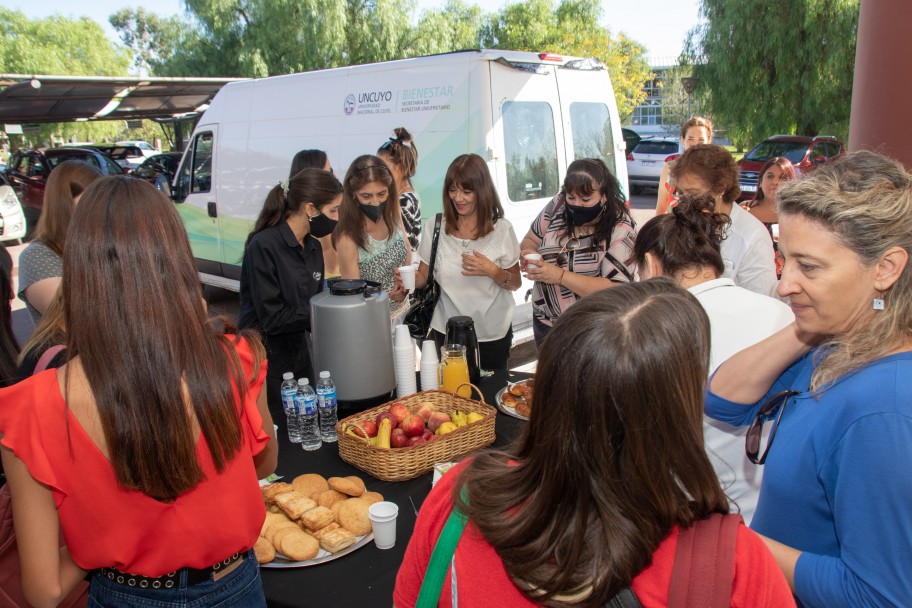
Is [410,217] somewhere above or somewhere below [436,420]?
above

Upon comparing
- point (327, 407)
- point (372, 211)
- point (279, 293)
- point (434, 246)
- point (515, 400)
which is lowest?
point (515, 400)

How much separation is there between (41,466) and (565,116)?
17.5ft

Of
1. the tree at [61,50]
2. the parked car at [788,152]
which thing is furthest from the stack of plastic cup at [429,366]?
the tree at [61,50]

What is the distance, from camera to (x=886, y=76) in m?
4.23

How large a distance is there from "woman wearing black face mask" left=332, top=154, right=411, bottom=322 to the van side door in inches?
180

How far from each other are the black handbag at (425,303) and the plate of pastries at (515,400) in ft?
3.41

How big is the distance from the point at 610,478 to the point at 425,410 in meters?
1.62

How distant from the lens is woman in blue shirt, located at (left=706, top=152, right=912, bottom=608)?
1.20 meters

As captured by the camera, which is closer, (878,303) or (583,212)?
(878,303)

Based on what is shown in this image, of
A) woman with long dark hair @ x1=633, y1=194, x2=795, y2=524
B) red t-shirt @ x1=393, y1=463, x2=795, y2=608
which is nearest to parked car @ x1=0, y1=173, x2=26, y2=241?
woman with long dark hair @ x1=633, y1=194, x2=795, y2=524

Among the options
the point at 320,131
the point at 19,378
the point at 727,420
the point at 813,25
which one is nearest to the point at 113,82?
the point at 320,131

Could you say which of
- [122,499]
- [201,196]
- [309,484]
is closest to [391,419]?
[309,484]

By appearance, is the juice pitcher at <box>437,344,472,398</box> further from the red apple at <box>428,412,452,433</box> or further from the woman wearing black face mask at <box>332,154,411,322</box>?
the woman wearing black face mask at <box>332,154,411,322</box>

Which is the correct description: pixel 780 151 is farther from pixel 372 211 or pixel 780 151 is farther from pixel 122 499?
pixel 122 499
